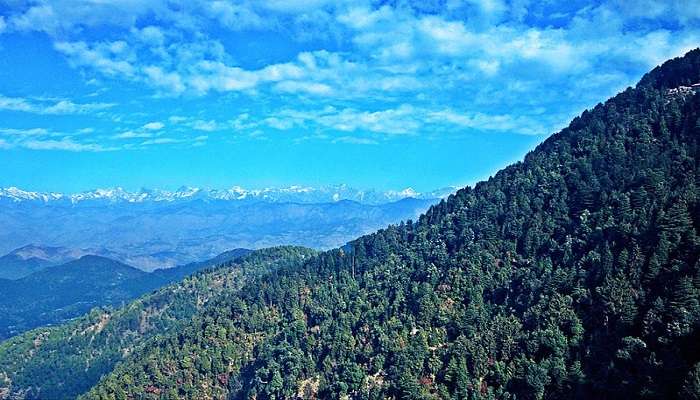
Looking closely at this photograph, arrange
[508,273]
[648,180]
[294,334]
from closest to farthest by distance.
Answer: [648,180] < [508,273] < [294,334]

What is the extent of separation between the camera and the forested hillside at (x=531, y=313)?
347 feet

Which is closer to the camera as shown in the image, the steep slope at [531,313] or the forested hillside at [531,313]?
the forested hillside at [531,313]

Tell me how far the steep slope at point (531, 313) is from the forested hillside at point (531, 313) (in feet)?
1.34

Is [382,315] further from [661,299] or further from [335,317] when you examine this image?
[661,299]

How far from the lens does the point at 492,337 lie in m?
132

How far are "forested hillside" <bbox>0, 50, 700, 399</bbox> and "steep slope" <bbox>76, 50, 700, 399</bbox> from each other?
41 cm

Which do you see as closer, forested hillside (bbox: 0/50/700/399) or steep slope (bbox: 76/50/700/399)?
forested hillside (bbox: 0/50/700/399)

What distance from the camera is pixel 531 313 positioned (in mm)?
133250

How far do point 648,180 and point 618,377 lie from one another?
73780mm

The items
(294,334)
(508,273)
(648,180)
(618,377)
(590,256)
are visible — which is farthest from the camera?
(294,334)

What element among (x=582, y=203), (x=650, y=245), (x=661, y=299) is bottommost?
(x=661, y=299)

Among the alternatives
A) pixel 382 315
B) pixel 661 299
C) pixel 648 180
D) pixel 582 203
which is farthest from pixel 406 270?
pixel 661 299

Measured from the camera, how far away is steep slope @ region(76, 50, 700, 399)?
347 ft

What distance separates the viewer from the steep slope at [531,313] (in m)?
106
